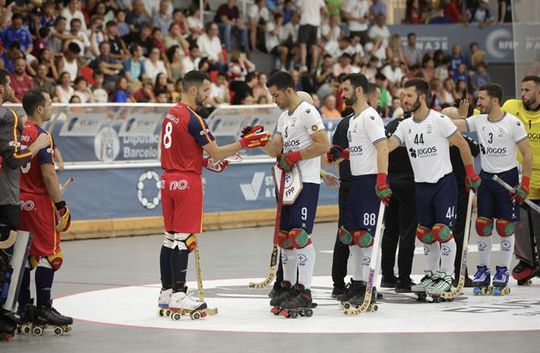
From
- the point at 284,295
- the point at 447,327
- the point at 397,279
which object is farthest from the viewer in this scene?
the point at 397,279

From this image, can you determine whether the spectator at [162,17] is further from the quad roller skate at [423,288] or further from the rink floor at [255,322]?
the quad roller skate at [423,288]

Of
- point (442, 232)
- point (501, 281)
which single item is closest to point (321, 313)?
point (442, 232)

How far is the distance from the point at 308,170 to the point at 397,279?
2.55 meters

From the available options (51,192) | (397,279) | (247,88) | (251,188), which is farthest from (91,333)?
(247,88)

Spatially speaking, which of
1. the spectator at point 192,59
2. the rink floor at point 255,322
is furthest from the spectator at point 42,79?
the rink floor at point 255,322

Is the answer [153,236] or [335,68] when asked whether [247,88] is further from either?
[153,236]

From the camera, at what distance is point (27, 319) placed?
10.7 metres

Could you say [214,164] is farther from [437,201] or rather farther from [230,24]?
[230,24]

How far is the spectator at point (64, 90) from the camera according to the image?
2119cm

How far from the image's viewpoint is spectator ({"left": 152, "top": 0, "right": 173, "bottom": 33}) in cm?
2644

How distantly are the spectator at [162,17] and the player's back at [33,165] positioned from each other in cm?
1600

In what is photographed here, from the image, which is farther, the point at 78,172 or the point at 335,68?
the point at 335,68

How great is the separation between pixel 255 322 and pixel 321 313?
822 mm

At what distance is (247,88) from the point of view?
25.3m
